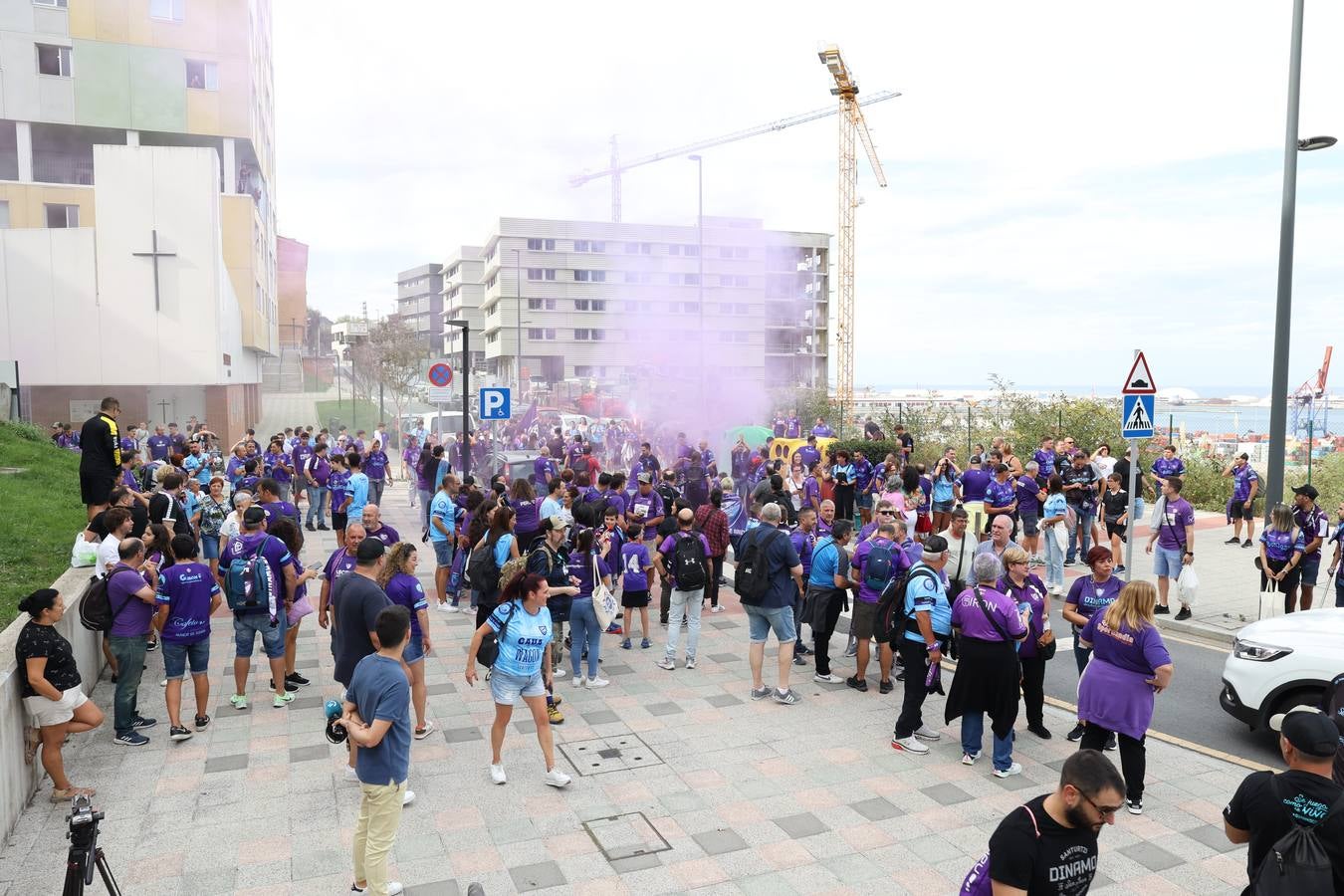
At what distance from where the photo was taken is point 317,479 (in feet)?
54.4

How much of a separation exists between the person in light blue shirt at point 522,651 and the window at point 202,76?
3254 cm

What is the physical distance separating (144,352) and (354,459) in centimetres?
1711

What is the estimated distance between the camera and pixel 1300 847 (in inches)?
128

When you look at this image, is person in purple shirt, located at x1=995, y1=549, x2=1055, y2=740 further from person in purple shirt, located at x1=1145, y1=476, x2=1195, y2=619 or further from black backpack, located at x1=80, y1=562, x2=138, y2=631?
black backpack, located at x1=80, y1=562, x2=138, y2=631

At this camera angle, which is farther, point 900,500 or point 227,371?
point 227,371

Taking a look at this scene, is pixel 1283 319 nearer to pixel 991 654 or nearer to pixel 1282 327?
pixel 1282 327

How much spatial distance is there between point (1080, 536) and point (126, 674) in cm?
1306

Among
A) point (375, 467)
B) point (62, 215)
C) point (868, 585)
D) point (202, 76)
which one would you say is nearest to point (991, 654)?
point (868, 585)

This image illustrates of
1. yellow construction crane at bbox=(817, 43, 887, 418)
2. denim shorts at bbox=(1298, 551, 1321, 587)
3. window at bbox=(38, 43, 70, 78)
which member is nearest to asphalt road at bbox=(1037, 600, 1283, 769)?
denim shorts at bbox=(1298, 551, 1321, 587)

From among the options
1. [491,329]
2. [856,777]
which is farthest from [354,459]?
[491,329]

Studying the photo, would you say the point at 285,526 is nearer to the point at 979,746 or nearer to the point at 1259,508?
the point at 979,746

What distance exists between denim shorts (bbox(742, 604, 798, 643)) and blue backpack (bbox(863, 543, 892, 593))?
79 cm

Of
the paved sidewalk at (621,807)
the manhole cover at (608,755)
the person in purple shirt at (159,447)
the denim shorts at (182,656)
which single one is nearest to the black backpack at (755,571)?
the paved sidewalk at (621,807)

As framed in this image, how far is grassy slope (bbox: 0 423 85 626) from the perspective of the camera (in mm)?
8913
